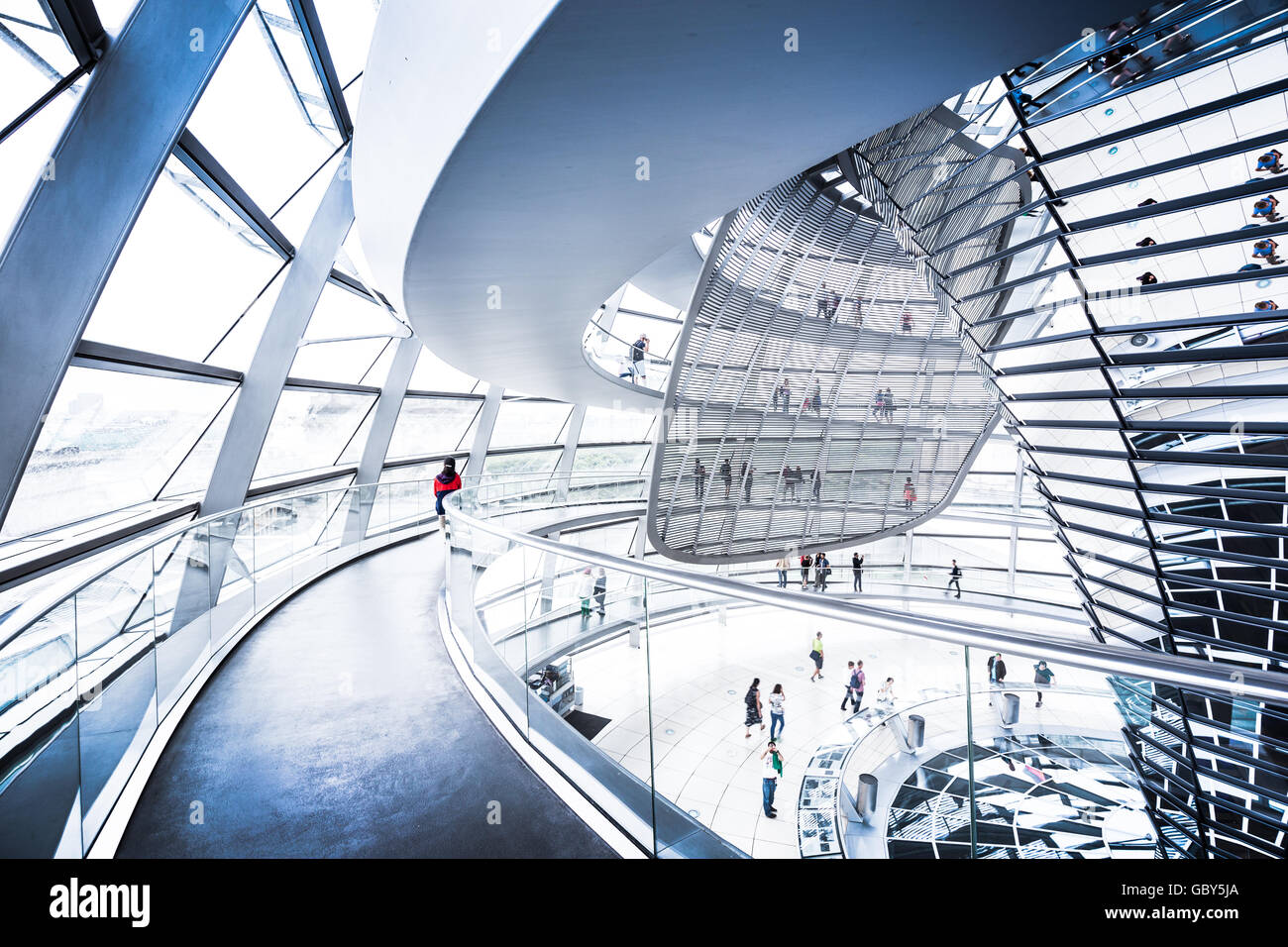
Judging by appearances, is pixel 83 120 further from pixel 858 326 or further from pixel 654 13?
pixel 858 326

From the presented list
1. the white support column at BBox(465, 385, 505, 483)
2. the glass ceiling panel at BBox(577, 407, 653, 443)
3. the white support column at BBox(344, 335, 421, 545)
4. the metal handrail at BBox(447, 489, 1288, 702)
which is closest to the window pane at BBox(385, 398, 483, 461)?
the white support column at BBox(465, 385, 505, 483)

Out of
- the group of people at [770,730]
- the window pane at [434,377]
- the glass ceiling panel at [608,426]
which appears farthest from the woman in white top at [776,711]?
the glass ceiling panel at [608,426]

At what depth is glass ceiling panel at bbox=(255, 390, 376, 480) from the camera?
12.1 m

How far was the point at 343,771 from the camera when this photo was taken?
3600 mm

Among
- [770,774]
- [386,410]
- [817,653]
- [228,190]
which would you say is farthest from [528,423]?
[817,653]

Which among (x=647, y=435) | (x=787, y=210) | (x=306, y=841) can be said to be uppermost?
(x=787, y=210)

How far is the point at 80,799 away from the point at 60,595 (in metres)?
1.01

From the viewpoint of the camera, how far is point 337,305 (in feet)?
42.0

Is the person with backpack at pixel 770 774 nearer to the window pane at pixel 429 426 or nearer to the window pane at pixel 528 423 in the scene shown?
the window pane at pixel 429 426

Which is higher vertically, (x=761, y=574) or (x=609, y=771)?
(x=609, y=771)

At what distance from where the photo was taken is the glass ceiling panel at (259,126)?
657 centimetres

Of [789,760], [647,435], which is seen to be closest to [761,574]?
[647,435]

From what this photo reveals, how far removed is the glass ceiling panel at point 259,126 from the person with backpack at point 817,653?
6.94 metres

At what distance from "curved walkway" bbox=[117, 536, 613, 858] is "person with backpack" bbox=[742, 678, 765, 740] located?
1.33 meters
